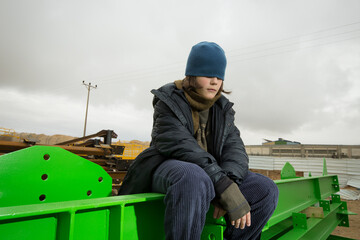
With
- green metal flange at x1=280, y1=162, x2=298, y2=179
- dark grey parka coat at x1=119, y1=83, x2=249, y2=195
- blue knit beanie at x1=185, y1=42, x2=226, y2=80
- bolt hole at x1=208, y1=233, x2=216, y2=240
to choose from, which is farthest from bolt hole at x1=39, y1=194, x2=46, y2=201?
green metal flange at x1=280, y1=162, x2=298, y2=179

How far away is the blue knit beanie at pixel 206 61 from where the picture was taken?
1476 mm

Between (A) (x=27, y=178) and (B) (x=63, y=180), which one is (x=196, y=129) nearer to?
(B) (x=63, y=180)

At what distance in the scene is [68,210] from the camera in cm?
79

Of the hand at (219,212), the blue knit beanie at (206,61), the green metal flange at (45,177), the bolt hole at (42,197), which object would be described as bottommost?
the hand at (219,212)

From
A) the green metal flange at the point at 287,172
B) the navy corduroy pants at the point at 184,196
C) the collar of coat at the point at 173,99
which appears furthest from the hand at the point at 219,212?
the green metal flange at the point at 287,172

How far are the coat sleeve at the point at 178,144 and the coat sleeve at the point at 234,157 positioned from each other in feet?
0.43

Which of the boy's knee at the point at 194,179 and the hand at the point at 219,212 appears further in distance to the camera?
the hand at the point at 219,212

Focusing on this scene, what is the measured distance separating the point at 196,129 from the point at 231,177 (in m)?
0.41

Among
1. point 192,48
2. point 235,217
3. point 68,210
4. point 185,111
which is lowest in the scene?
point 235,217

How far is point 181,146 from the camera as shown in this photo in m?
Answer: 1.23

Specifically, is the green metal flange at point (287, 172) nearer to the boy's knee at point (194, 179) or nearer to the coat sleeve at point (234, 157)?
the coat sleeve at point (234, 157)

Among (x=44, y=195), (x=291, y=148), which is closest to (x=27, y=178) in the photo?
(x=44, y=195)

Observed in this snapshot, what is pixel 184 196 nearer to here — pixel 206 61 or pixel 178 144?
pixel 178 144

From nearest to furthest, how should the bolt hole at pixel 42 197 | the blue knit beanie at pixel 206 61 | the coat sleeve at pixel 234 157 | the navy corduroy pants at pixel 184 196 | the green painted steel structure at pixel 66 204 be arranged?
the green painted steel structure at pixel 66 204, the navy corduroy pants at pixel 184 196, the bolt hole at pixel 42 197, the coat sleeve at pixel 234 157, the blue knit beanie at pixel 206 61
